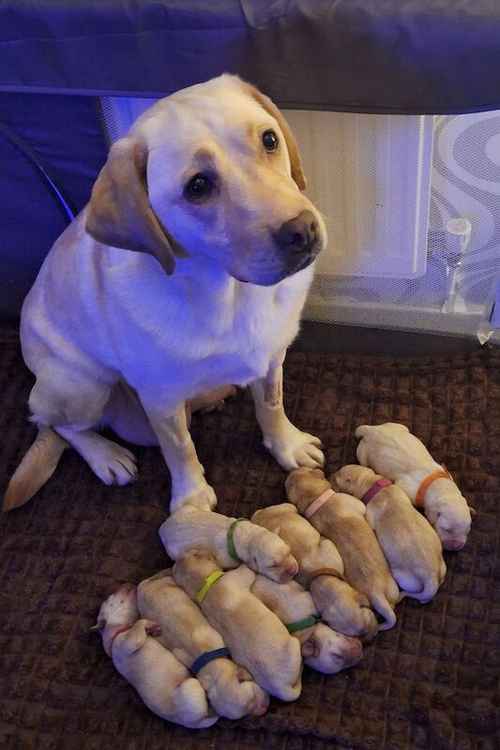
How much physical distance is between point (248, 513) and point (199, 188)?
901 mm

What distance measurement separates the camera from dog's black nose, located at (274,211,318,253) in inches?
44.8

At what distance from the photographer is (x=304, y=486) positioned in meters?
1.73

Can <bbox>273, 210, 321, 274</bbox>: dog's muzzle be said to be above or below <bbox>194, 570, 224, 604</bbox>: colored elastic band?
above

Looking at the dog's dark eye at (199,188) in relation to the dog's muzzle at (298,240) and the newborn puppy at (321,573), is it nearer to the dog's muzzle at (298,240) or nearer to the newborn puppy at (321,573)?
the dog's muzzle at (298,240)

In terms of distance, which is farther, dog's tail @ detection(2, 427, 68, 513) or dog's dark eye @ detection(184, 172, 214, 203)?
dog's tail @ detection(2, 427, 68, 513)

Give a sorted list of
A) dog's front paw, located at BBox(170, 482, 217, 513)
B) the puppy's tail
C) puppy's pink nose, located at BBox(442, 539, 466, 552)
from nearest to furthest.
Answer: the puppy's tail, puppy's pink nose, located at BBox(442, 539, 466, 552), dog's front paw, located at BBox(170, 482, 217, 513)

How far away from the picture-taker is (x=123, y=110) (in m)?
1.66

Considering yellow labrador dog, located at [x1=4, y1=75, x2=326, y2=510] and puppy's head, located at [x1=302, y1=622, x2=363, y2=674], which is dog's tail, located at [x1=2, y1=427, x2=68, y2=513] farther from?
puppy's head, located at [x1=302, y1=622, x2=363, y2=674]

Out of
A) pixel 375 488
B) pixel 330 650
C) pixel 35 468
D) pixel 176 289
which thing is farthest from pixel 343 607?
pixel 35 468

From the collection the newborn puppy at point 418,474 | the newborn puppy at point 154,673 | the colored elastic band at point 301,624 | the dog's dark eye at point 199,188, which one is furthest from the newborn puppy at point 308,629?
the dog's dark eye at point 199,188

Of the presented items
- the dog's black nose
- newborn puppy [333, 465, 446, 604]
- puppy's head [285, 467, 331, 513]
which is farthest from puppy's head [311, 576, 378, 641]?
the dog's black nose

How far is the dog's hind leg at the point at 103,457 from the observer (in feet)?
6.17

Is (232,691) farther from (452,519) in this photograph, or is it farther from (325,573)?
(452,519)

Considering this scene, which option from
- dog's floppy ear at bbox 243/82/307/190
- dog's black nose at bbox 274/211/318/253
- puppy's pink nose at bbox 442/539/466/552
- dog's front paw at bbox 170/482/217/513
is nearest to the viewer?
dog's black nose at bbox 274/211/318/253
